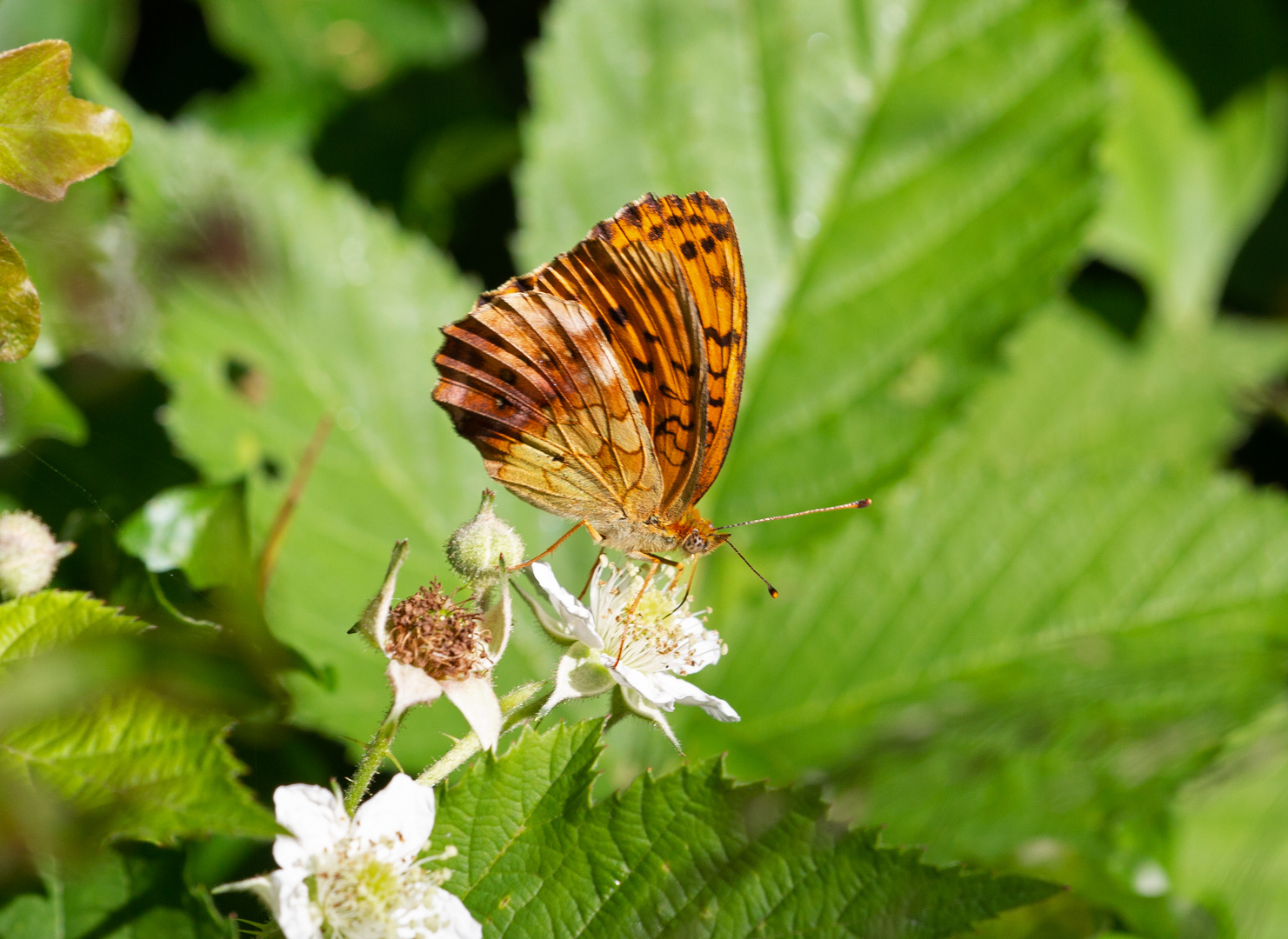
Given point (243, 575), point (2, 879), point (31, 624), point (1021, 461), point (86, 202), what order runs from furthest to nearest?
point (1021, 461) < point (86, 202) < point (243, 575) < point (2, 879) < point (31, 624)

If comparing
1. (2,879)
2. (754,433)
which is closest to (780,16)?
(754,433)

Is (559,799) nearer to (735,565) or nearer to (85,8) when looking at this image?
(735,565)

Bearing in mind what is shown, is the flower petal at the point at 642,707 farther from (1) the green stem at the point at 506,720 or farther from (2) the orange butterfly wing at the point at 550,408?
(2) the orange butterfly wing at the point at 550,408

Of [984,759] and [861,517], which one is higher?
[861,517]

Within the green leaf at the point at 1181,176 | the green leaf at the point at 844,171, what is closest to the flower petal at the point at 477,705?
the green leaf at the point at 844,171

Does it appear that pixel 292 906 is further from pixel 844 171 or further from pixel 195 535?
pixel 844 171

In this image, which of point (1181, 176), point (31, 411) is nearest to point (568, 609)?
point (31, 411)

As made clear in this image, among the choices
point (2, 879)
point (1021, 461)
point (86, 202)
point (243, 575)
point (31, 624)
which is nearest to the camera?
point (31, 624)
